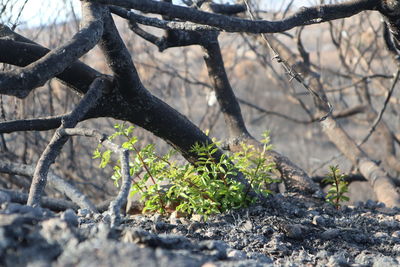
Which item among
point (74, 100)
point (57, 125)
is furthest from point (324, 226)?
point (74, 100)

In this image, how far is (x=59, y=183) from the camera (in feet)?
13.1

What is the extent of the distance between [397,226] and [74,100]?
4.92 metres

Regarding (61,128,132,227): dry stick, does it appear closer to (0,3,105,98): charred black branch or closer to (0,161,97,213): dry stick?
(0,3,105,98): charred black branch

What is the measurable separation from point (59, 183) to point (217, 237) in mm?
1743

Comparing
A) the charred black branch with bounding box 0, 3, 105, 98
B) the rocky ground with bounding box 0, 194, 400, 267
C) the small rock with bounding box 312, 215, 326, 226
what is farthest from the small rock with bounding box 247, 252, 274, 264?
the charred black branch with bounding box 0, 3, 105, 98

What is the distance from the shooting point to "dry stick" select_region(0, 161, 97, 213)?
11.6 ft

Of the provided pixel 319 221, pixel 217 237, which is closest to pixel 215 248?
pixel 217 237

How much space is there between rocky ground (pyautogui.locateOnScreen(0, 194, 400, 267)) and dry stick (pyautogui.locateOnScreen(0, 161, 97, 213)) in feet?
2.43

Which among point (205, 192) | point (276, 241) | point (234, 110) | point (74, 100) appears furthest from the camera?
point (74, 100)

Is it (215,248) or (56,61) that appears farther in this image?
(56,61)

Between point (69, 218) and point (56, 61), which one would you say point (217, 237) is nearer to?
point (69, 218)

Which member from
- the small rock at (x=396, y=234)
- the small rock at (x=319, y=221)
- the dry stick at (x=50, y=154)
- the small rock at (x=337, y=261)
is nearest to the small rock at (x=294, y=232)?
the small rock at (x=319, y=221)

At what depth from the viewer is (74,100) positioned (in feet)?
23.3

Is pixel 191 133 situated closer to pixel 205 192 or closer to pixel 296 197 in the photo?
pixel 205 192
